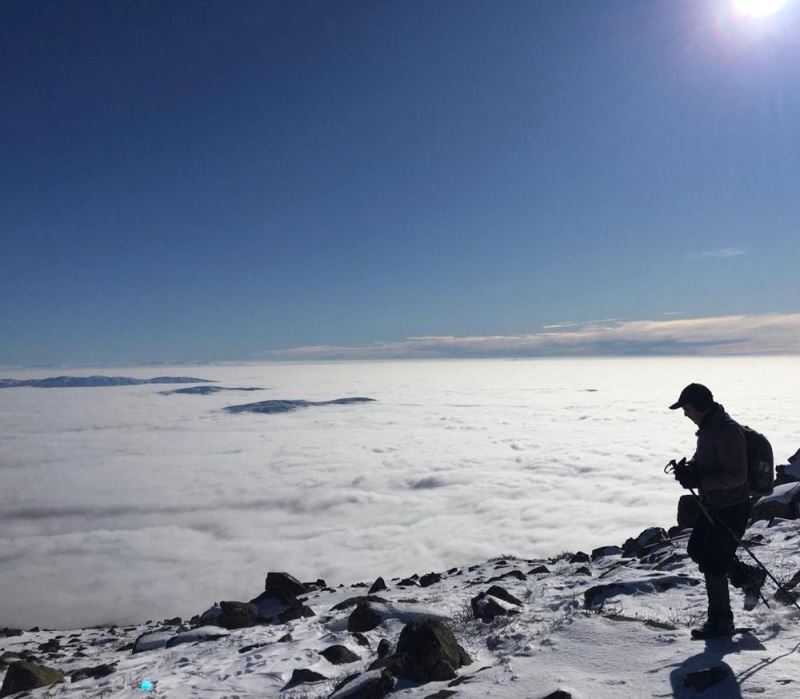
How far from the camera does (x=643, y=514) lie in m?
81.1

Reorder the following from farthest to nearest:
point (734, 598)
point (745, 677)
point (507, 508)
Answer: point (507, 508)
point (734, 598)
point (745, 677)

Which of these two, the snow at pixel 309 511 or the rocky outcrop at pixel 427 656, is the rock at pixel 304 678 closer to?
the rocky outcrop at pixel 427 656

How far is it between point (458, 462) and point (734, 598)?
141 metres

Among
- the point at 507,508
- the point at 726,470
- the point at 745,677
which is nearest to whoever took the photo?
the point at 745,677

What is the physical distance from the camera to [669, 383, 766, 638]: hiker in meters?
5.26

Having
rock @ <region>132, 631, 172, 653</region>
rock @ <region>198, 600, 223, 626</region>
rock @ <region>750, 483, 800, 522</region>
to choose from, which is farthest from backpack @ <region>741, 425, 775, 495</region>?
rock @ <region>132, 631, 172, 653</region>

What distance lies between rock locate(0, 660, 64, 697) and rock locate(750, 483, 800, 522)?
1756 cm

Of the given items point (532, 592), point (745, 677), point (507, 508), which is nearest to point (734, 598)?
point (745, 677)

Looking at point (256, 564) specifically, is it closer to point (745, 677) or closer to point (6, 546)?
point (6, 546)

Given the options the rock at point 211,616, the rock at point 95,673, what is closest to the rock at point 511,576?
the rock at point 211,616

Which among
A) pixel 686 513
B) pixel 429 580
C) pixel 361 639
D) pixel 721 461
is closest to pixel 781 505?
pixel 686 513

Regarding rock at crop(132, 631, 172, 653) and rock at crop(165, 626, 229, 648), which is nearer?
rock at crop(165, 626, 229, 648)

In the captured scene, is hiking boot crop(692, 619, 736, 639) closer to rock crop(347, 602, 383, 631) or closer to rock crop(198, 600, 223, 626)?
rock crop(347, 602, 383, 631)

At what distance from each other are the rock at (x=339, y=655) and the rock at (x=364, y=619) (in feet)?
4.87
